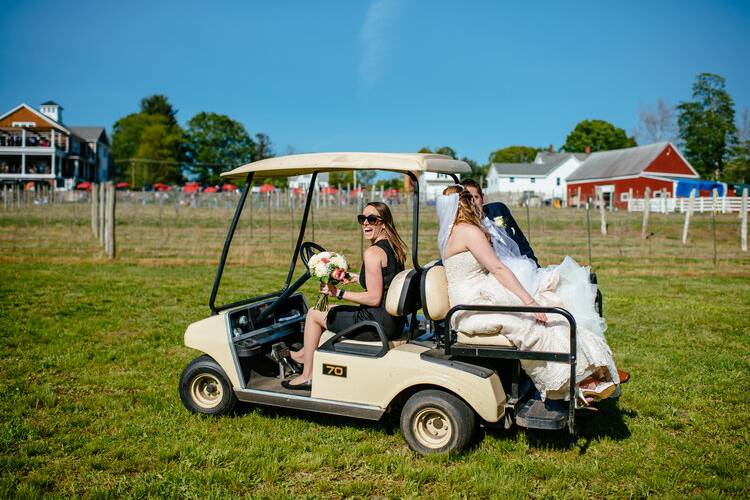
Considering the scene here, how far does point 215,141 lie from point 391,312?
88720 mm

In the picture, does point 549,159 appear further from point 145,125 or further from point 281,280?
point 281,280

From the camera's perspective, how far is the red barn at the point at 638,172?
58250 mm

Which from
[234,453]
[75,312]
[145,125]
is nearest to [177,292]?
[75,312]

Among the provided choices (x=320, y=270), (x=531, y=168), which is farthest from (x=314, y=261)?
(x=531, y=168)

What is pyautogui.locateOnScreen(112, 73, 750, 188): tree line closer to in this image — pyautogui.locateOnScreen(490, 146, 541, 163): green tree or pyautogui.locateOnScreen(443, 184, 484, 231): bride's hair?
pyautogui.locateOnScreen(490, 146, 541, 163): green tree

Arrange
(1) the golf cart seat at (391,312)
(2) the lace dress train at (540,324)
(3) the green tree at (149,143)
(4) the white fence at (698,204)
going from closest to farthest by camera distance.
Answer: (2) the lace dress train at (540,324) < (1) the golf cart seat at (391,312) < (4) the white fence at (698,204) < (3) the green tree at (149,143)

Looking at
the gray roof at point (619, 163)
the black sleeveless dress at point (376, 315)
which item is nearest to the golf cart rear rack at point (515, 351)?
the black sleeveless dress at point (376, 315)

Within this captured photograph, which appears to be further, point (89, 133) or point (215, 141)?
point (215, 141)

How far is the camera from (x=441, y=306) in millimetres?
4504

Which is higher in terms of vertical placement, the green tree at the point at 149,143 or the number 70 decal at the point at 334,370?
the green tree at the point at 149,143

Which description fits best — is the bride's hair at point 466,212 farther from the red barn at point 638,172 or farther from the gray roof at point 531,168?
the gray roof at point 531,168

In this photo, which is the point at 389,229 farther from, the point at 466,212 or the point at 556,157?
the point at 556,157

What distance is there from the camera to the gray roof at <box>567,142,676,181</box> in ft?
194

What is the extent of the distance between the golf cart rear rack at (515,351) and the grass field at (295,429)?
1.68 feet
